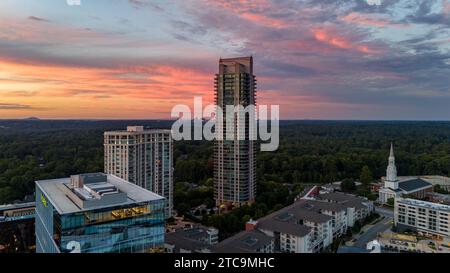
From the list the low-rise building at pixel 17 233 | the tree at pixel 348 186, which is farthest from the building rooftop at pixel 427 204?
the low-rise building at pixel 17 233

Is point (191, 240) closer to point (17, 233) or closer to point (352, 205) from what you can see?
point (17, 233)

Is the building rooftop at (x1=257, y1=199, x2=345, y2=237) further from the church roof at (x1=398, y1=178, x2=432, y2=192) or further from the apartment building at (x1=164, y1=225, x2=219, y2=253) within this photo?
the church roof at (x1=398, y1=178, x2=432, y2=192)

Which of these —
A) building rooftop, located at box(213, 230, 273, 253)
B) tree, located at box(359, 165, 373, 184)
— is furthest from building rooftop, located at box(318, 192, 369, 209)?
tree, located at box(359, 165, 373, 184)

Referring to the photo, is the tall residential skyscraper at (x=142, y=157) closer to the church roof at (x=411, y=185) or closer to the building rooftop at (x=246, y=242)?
the building rooftop at (x=246, y=242)

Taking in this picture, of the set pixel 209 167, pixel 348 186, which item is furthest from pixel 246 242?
pixel 209 167

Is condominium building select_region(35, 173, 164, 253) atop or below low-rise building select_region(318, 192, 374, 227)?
atop

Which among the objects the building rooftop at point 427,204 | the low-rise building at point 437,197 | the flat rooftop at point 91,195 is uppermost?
the flat rooftop at point 91,195
